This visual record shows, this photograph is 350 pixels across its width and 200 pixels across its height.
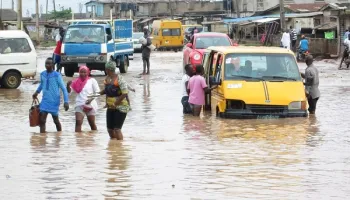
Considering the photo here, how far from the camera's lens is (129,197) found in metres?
9.63

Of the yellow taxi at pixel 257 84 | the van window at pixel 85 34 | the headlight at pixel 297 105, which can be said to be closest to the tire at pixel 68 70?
the van window at pixel 85 34

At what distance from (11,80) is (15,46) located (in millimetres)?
1054

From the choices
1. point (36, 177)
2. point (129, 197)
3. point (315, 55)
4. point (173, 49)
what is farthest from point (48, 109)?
point (173, 49)

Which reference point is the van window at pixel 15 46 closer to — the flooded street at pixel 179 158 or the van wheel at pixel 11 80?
the van wheel at pixel 11 80

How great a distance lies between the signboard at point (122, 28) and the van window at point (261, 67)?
57.8 ft

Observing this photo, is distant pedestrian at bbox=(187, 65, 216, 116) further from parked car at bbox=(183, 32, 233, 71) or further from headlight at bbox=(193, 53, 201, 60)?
parked car at bbox=(183, 32, 233, 71)

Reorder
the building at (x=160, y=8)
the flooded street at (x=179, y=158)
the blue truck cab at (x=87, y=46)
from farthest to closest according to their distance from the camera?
the building at (x=160, y=8), the blue truck cab at (x=87, y=46), the flooded street at (x=179, y=158)

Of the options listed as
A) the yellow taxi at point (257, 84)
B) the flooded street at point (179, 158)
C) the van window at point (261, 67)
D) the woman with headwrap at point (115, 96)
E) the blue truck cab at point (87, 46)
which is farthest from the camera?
the blue truck cab at point (87, 46)

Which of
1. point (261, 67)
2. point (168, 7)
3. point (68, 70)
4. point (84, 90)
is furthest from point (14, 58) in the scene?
point (168, 7)

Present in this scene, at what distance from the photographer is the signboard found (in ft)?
118

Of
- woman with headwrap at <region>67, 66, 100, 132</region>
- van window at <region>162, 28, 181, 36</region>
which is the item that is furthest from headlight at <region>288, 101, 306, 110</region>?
van window at <region>162, 28, 181, 36</region>

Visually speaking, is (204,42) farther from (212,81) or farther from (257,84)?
(257,84)

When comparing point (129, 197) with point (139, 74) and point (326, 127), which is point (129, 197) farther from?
point (139, 74)

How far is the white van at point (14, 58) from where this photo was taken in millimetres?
27594
